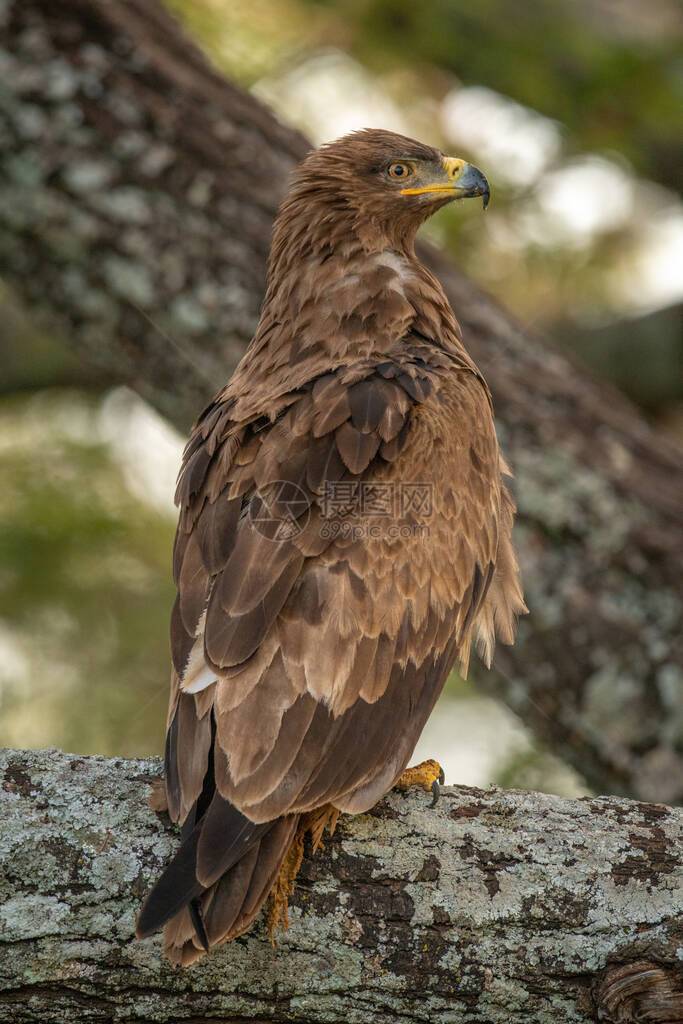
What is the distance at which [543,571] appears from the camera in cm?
498

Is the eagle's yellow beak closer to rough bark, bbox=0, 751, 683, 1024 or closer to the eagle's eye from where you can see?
the eagle's eye

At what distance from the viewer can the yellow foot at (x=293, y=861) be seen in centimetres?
288

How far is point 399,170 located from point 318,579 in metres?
1.99

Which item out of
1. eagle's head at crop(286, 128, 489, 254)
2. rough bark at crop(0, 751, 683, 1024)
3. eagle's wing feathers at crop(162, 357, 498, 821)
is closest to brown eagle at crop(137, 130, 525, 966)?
eagle's wing feathers at crop(162, 357, 498, 821)

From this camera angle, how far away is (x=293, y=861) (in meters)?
2.99

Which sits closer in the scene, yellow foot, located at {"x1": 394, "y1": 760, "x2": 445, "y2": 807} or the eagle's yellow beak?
yellow foot, located at {"x1": 394, "y1": 760, "x2": 445, "y2": 807}

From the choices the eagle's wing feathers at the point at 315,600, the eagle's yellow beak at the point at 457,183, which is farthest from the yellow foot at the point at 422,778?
the eagle's yellow beak at the point at 457,183

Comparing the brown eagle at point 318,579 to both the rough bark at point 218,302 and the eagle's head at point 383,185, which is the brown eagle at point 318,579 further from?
the rough bark at point 218,302

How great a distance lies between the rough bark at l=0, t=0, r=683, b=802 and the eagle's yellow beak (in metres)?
0.96

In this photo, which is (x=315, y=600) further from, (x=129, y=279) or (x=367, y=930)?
(x=129, y=279)

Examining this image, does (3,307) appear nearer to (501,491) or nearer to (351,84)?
(351,84)

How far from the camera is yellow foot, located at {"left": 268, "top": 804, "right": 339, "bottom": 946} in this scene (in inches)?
113

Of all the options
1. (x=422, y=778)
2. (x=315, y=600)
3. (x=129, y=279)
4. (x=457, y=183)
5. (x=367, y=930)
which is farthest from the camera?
(x=129, y=279)

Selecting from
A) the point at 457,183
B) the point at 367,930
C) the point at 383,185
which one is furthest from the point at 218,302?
the point at 367,930
